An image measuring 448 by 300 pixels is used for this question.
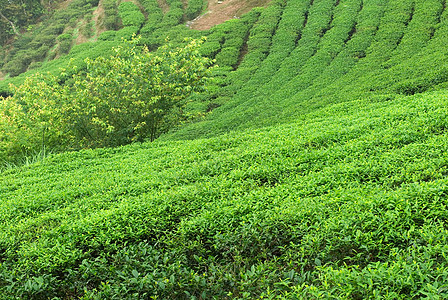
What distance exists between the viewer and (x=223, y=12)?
1406 inches

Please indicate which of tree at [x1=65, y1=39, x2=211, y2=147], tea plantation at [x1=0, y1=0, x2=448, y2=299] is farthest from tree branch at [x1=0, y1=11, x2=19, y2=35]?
tea plantation at [x1=0, y1=0, x2=448, y2=299]

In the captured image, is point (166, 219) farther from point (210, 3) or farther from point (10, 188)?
point (210, 3)

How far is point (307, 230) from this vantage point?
461 centimetres

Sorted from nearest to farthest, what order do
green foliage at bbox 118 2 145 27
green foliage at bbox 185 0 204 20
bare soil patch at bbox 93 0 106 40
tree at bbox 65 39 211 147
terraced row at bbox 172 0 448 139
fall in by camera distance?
tree at bbox 65 39 211 147 → terraced row at bbox 172 0 448 139 → green foliage at bbox 185 0 204 20 → green foliage at bbox 118 2 145 27 → bare soil patch at bbox 93 0 106 40

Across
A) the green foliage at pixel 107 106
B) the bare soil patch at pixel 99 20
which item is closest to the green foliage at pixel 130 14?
the bare soil patch at pixel 99 20

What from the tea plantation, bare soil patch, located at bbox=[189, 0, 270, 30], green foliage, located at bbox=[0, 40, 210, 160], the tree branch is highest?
the tree branch

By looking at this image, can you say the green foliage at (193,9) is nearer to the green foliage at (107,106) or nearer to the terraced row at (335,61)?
the terraced row at (335,61)

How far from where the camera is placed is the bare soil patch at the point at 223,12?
3441cm

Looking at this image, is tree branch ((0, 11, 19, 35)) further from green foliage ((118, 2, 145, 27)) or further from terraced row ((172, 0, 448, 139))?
terraced row ((172, 0, 448, 139))

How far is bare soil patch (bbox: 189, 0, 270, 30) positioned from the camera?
Result: 3441 centimetres

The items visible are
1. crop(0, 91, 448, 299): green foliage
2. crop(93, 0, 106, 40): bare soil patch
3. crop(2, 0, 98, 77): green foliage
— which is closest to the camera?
crop(0, 91, 448, 299): green foliage

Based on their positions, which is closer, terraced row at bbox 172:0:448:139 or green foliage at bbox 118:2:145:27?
terraced row at bbox 172:0:448:139

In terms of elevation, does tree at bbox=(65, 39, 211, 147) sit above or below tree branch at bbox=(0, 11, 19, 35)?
below

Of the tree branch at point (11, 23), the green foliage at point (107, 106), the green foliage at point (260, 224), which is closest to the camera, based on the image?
the green foliage at point (260, 224)
